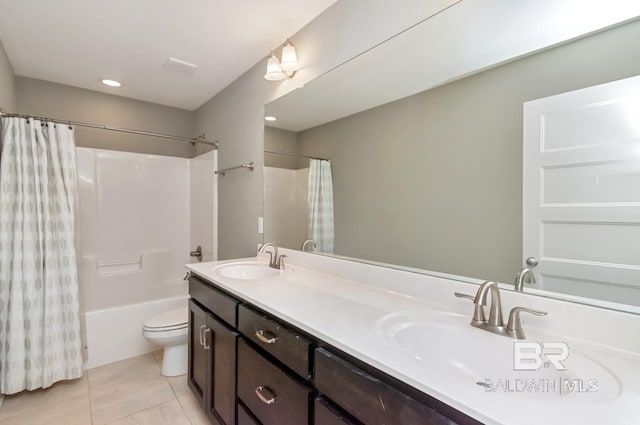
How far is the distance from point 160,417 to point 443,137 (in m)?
2.20

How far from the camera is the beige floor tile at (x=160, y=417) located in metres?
1.72

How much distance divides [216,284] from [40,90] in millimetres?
2509

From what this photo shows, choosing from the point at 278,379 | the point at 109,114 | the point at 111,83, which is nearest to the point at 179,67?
the point at 111,83

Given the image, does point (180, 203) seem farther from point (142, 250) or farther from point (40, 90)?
point (40, 90)

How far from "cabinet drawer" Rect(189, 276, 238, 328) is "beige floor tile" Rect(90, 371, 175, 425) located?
786 mm

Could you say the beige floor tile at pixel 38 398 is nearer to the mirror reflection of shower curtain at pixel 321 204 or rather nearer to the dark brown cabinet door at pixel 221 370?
the dark brown cabinet door at pixel 221 370

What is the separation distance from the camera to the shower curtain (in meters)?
1.85

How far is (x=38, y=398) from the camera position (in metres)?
1.93

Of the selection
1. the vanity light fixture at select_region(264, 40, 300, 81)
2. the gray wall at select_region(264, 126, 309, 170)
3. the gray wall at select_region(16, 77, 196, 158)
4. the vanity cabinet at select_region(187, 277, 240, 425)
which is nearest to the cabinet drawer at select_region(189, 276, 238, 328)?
the vanity cabinet at select_region(187, 277, 240, 425)

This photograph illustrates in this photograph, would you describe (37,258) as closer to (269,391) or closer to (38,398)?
(38,398)

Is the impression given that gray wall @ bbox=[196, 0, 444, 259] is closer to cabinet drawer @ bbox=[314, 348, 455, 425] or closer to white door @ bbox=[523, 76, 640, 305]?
white door @ bbox=[523, 76, 640, 305]

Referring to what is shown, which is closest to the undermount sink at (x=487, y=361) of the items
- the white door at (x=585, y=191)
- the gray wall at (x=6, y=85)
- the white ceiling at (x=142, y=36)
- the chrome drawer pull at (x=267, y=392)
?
the white door at (x=585, y=191)

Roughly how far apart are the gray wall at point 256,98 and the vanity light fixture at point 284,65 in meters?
0.05

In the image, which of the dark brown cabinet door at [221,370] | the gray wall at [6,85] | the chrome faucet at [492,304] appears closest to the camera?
the chrome faucet at [492,304]
